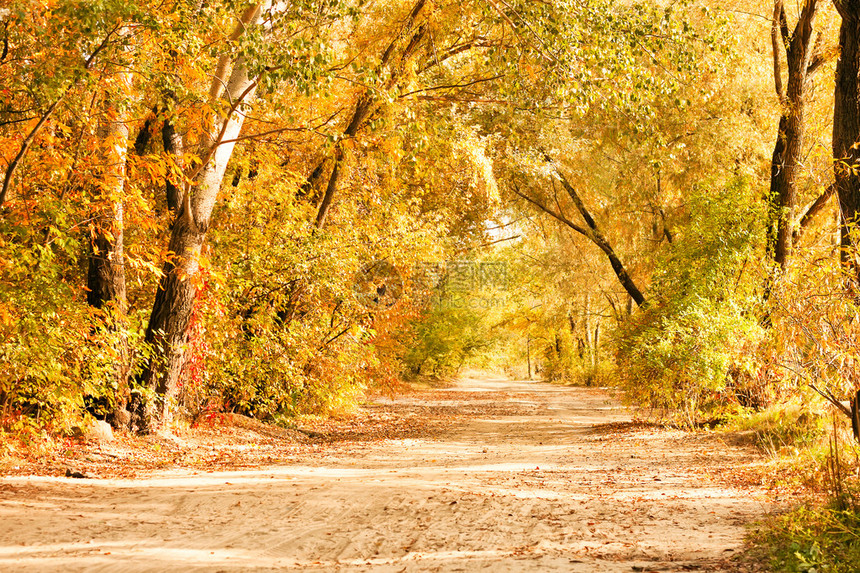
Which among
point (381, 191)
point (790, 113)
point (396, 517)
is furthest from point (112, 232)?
point (790, 113)

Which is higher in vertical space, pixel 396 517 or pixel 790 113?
pixel 790 113

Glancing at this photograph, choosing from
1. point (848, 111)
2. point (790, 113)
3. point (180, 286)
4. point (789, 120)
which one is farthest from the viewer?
point (789, 120)

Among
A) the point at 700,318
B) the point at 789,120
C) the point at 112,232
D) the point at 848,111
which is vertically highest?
the point at 789,120

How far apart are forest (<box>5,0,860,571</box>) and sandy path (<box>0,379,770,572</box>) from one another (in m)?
1.08

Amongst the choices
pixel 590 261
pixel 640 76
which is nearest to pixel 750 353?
pixel 640 76

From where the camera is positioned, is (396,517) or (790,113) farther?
(790,113)

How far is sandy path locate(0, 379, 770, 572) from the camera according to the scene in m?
5.46

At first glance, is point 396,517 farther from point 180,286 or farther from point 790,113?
point 790,113

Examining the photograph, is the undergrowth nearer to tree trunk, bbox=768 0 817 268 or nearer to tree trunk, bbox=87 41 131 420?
tree trunk, bbox=768 0 817 268

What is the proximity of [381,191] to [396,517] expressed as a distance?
1136 cm

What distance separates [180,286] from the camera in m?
11.9

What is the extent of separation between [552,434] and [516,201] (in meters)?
9.06

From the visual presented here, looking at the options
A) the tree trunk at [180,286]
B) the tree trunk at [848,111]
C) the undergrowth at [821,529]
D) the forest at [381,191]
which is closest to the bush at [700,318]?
the forest at [381,191]

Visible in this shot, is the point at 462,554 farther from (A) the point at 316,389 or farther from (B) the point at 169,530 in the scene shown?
(A) the point at 316,389
